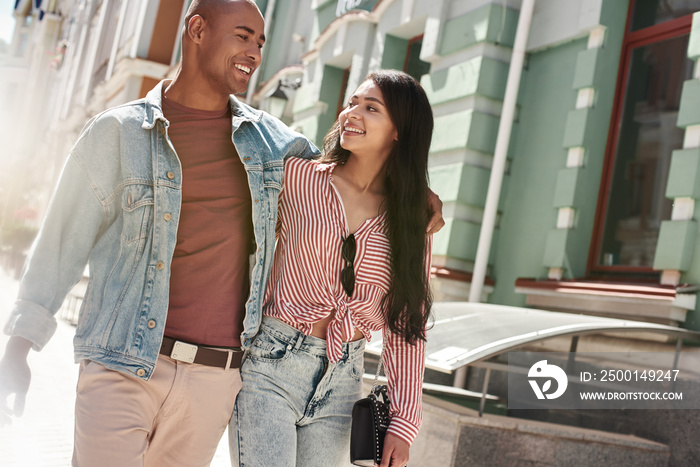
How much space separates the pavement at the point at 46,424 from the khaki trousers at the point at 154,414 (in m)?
1.77

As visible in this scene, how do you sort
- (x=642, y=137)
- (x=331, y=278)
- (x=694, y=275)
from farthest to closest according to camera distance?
1. (x=642, y=137)
2. (x=694, y=275)
3. (x=331, y=278)

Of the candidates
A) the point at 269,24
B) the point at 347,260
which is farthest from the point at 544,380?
the point at 269,24

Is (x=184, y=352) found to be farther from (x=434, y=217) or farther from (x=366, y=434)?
(x=434, y=217)

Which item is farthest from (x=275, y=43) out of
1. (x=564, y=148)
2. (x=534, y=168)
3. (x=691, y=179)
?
(x=691, y=179)

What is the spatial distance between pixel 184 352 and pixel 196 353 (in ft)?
0.13

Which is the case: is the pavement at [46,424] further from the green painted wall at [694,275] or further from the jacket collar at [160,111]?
the green painted wall at [694,275]

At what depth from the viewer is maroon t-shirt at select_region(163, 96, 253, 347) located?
2.58 m

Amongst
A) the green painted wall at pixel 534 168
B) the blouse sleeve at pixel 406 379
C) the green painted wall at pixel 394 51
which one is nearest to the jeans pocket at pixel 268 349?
the blouse sleeve at pixel 406 379

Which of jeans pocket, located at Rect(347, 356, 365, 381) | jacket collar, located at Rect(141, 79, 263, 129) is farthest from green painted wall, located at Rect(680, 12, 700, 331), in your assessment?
jacket collar, located at Rect(141, 79, 263, 129)

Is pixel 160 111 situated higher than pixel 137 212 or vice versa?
pixel 160 111

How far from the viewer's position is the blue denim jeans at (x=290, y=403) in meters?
2.58

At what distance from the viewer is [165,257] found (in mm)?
2510

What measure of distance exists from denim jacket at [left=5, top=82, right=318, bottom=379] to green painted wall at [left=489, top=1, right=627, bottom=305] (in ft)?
15.5

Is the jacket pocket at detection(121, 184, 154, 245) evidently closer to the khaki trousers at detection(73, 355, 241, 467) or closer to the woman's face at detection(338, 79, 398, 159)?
the khaki trousers at detection(73, 355, 241, 467)
